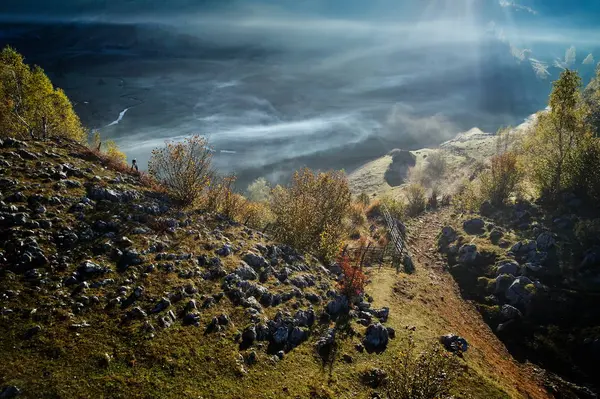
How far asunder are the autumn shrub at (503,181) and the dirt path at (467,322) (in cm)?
1057

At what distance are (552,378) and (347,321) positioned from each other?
63.5 ft

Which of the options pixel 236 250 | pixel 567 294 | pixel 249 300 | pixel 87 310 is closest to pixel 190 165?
pixel 236 250

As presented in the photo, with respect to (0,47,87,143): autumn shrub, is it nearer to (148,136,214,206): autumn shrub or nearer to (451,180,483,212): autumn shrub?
(148,136,214,206): autumn shrub

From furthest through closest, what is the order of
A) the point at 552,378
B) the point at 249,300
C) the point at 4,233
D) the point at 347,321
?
the point at 552,378
the point at 347,321
the point at 249,300
the point at 4,233

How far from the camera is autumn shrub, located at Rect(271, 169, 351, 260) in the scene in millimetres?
42031

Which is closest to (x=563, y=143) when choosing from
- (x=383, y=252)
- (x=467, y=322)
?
(x=383, y=252)

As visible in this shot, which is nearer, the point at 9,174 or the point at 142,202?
the point at 9,174

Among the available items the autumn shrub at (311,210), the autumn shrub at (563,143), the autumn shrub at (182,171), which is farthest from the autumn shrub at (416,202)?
the autumn shrub at (182,171)

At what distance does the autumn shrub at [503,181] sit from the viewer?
199 ft

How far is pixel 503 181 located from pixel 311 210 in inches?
1464

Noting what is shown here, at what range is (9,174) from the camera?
26.2 m

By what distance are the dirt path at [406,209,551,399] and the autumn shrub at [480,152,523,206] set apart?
10.6m

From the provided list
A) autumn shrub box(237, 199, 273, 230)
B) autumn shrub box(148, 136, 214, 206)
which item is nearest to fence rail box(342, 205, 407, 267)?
autumn shrub box(237, 199, 273, 230)

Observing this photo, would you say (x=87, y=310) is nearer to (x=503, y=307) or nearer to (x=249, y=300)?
(x=249, y=300)
